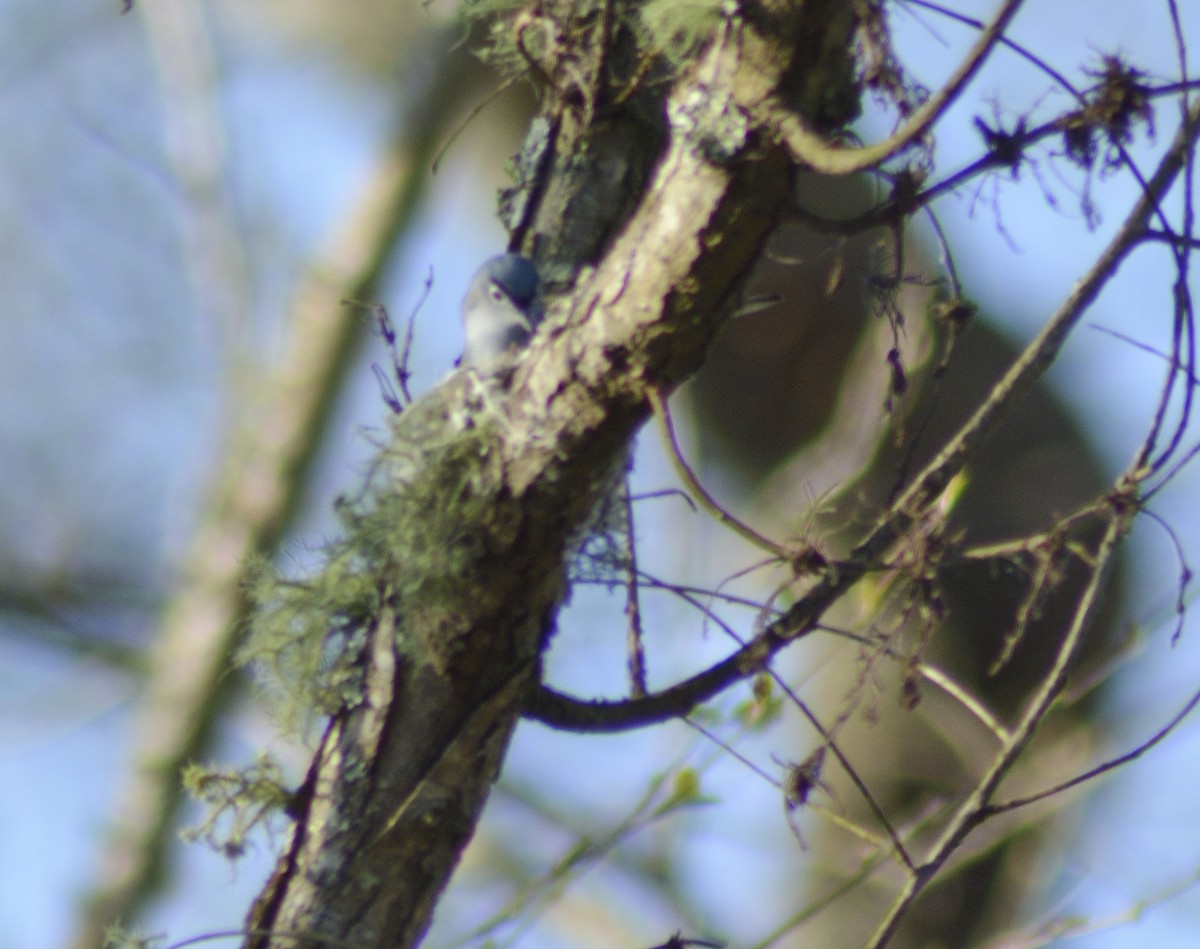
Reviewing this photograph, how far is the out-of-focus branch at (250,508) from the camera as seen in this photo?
343 centimetres

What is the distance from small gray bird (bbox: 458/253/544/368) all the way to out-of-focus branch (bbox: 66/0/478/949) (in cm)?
234

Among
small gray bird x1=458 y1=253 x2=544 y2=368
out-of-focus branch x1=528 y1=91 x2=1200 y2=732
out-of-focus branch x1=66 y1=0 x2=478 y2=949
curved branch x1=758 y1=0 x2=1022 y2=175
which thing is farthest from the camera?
out-of-focus branch x1=66 y1=0 x2=478 y2=949

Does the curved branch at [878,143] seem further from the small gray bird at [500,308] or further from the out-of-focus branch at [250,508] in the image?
the out-of-focus branch at [250,508]

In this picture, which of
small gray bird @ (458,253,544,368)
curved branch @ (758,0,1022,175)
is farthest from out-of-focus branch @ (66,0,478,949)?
curved branch @ (758,0,1022,175)

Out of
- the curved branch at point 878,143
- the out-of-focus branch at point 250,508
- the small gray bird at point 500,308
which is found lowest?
the curved branch at point 878,143

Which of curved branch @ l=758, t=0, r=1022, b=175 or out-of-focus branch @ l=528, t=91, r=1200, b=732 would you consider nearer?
curved branch @ l=758, t=0, r=1022, b=175

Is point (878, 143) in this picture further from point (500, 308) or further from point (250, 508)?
point (250, 508)

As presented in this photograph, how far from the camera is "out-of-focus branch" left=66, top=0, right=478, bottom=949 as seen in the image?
3430 mm

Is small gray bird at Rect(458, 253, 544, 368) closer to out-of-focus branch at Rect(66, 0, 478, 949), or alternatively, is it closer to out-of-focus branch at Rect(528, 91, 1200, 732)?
out-of-focus branch at Rect(528, 91, 1200, 732)

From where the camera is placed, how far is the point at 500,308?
120 cm

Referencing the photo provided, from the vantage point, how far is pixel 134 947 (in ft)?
4.14

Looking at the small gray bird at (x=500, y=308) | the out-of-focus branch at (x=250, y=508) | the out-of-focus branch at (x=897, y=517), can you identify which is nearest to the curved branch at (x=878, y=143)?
the out-of-focus branch at (x=897, y=517)

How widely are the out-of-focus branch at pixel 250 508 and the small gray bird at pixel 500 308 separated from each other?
2341 millimetres

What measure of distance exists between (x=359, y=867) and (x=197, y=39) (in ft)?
11.8
